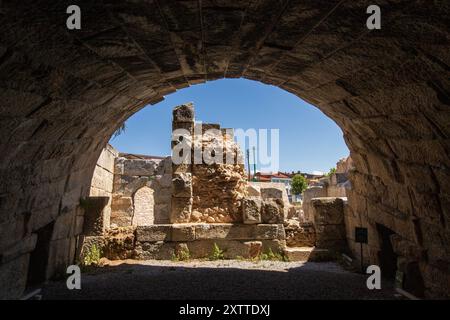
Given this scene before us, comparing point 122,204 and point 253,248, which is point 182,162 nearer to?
point 253,248

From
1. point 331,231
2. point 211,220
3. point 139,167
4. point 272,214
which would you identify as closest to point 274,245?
point 272,214

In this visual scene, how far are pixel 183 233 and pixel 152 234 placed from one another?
2.40ft

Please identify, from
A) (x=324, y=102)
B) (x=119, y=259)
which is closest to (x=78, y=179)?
(x=119, y=259)

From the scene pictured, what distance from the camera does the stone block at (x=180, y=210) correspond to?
25.3ft

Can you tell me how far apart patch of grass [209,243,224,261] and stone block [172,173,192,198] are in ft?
5.05

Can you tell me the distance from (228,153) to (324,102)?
449 cm

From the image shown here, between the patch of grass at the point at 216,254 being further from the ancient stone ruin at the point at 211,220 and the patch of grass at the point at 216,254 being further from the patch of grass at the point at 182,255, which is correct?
the patch of grass at the point at 182,255

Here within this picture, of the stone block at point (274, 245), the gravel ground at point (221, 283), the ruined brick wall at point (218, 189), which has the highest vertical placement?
the ruined brick wall at point (218, 189)

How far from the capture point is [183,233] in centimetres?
716

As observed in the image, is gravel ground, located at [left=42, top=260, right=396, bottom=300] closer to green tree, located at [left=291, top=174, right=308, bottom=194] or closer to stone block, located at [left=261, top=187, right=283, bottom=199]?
stone block, located at [left=261, top=187, right=283, bottom=199]

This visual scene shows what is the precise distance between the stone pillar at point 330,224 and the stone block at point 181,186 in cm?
323

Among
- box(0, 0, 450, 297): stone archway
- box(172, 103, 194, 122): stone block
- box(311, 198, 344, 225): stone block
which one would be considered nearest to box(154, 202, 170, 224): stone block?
box(172, 103, 194, 122): stone block

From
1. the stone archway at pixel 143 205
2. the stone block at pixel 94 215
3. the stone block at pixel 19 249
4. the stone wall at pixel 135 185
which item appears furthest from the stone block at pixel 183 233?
the stone archway at pixel 143 205

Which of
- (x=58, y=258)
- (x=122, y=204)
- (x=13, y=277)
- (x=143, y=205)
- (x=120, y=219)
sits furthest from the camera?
(x=143, y=205)
